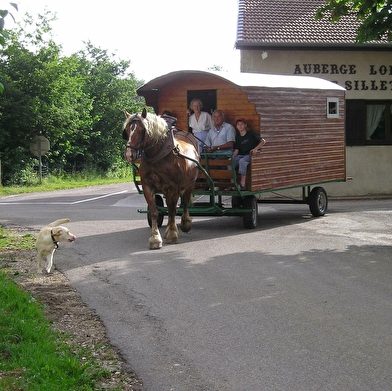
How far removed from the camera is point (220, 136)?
14453mm

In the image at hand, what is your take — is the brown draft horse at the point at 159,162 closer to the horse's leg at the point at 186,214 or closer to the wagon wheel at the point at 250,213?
the horse's leg at the point at 186,214

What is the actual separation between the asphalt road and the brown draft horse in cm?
52

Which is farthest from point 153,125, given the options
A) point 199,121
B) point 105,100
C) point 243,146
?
point 105,100

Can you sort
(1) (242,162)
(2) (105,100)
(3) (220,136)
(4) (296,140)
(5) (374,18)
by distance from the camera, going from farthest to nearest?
(2) (105,100) → (4) (296,140) → (3) (220,136) → (1) (242,162) → (5) (374,18)

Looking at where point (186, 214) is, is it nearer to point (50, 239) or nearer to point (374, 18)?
point (50, 239)

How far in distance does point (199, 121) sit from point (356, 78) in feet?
32.4

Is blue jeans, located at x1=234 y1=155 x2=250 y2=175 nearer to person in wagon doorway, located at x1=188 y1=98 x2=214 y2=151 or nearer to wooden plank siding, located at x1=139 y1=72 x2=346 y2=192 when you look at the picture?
wooden plank siding, located at x1=139 y1=72 x2=346 y2=192

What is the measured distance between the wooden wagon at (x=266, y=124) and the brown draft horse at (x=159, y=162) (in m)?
0.72

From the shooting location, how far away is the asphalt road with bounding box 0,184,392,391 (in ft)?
18.9

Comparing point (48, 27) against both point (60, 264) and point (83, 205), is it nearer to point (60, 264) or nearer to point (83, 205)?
point (83, 205)

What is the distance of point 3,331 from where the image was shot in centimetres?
655

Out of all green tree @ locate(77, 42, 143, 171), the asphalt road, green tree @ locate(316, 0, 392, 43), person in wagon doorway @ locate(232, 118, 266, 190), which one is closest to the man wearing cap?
person in wagon doorway @ locate(232, 118, 266, 190)

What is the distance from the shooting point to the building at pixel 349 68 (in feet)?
75.2

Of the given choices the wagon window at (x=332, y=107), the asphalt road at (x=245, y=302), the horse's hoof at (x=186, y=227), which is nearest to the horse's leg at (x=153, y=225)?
the asphalt road at (x=245, y=302)
